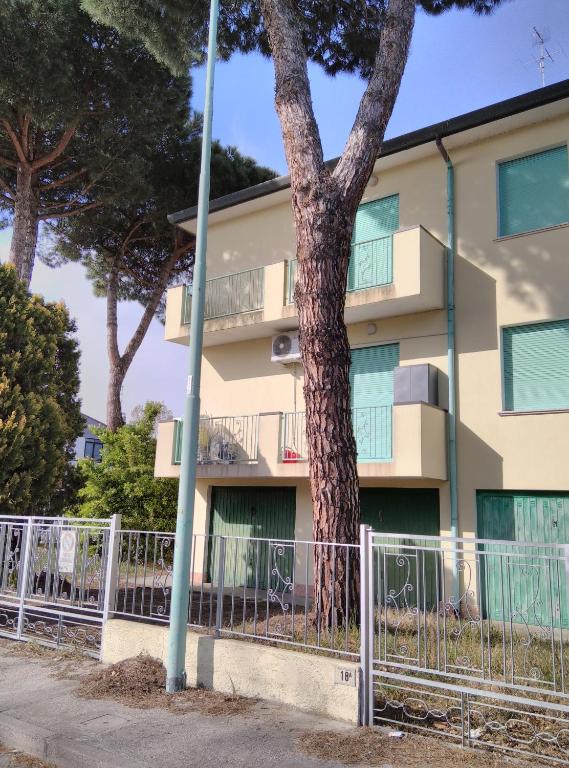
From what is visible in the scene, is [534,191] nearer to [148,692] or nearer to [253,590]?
[253,590]

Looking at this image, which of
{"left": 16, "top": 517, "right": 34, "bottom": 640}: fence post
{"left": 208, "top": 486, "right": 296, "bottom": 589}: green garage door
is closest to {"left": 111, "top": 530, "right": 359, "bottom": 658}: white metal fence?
{"left": 16, "top": 517, "right": 34, "bottom": 640}: fence post

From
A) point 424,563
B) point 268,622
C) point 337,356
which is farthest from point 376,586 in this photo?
point 337,356

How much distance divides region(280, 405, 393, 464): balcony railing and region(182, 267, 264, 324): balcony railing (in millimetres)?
2935

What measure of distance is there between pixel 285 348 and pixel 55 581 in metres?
7.72

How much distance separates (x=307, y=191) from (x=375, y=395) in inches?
230

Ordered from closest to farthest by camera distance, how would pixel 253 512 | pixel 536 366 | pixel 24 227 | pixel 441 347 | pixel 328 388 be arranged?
1. pixel 328 388
2. pixel 536 366
3. pixel 441 347
4. pixel 253 512
5. pixel 24 227

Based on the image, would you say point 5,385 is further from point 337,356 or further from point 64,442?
point 337,356

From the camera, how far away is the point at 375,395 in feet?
44.4

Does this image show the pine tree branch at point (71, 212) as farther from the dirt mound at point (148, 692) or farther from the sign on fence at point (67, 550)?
the dirt mound at point (148, 692)

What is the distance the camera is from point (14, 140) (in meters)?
18.5

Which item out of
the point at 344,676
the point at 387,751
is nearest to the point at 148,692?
the point at 344,676

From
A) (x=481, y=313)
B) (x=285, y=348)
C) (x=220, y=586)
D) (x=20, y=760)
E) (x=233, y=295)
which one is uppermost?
(x=233, y=295)

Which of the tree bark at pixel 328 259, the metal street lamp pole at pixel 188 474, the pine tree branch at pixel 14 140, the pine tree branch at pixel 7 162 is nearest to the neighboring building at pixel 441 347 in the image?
the tree bark at pixel 328 259

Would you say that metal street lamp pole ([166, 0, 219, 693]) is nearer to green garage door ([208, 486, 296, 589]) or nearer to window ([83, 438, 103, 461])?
green garage door ([208, 486, 296, 589])
